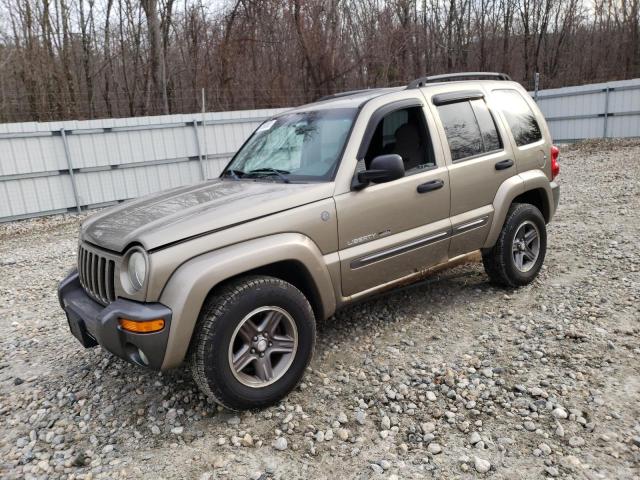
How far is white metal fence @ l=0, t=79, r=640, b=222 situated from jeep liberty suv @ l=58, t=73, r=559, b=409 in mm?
7863

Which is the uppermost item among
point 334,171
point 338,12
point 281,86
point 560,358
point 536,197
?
point 338,12

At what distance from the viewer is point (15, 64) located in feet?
52.3

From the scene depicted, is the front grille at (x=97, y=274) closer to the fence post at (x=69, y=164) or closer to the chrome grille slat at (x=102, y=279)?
the chrome grille slat at (x=102, y=279)

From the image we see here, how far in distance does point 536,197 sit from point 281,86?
533 inches

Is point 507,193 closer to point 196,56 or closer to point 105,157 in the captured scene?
point 105,157

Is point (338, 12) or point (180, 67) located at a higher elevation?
point (338, 12)

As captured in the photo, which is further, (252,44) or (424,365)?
(252,44)

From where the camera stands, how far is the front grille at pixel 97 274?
3094 millimetres

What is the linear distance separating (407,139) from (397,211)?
2.18 ft

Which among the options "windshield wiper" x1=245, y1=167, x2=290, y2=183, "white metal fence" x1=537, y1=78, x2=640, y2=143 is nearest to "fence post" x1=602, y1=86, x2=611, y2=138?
"white metal fence" x1=537, y1=78, x2=640, y2=143

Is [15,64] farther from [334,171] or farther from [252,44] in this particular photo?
[334,171]

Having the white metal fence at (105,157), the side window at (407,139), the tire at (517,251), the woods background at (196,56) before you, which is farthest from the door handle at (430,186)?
the woods background at (196,56)

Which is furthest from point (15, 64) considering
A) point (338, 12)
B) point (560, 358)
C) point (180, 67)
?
point (560, 358)

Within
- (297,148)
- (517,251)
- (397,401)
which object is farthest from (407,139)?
(397,401)
